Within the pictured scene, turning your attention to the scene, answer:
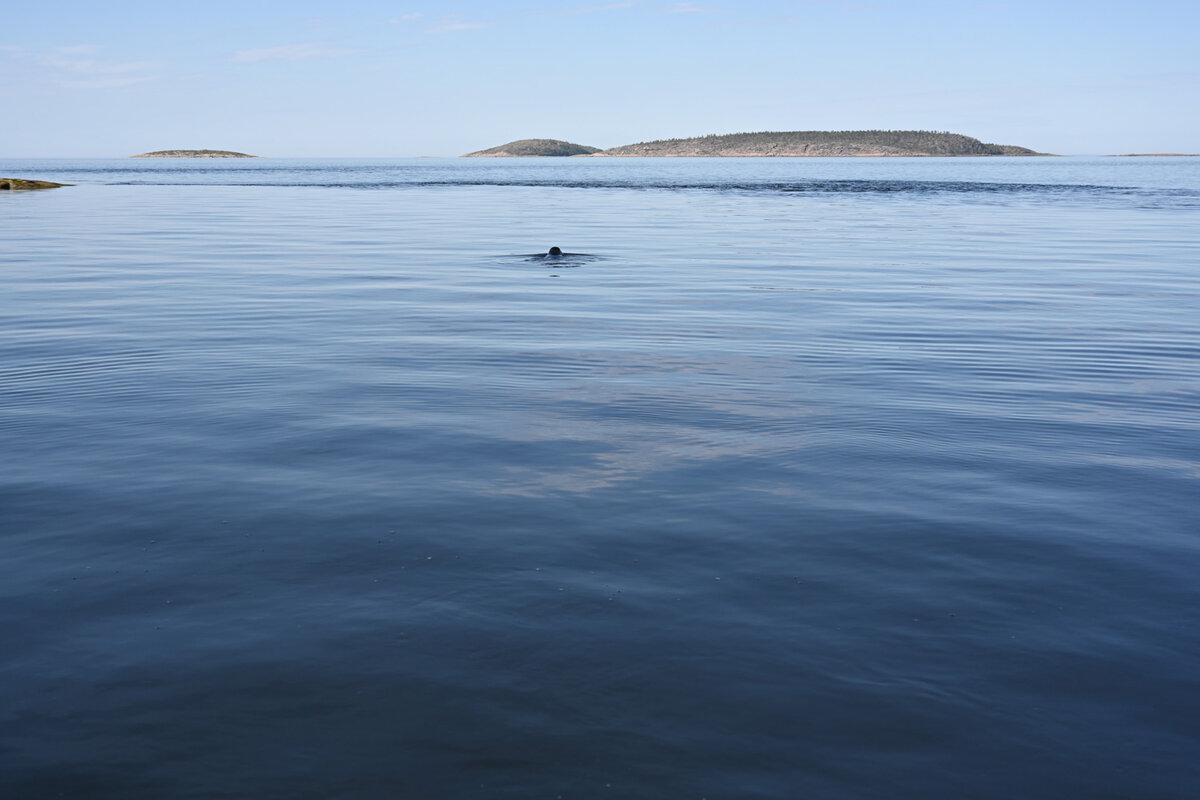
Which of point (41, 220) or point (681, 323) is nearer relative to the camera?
point (681, 323)

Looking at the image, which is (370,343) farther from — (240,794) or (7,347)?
(240,794)

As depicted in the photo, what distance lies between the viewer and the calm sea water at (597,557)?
188 inches

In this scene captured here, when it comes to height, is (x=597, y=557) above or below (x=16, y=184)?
below

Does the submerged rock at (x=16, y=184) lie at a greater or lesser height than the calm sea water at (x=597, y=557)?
greater

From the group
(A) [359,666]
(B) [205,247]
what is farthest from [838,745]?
(B) [205,247]

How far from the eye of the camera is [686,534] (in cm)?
747

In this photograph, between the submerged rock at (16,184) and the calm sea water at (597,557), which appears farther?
the submerged rock at (16,184)

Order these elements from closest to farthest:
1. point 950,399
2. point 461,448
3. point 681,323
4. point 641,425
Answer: point 461,448, point 641,425, point 950,399, point 681,323

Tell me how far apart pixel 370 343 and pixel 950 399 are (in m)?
8.40

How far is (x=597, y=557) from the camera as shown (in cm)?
702

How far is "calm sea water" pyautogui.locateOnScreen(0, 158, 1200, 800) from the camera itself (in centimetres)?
479

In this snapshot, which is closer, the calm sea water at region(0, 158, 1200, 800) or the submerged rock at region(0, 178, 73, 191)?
the calm sea water at region(0, 158, 1200, 800)

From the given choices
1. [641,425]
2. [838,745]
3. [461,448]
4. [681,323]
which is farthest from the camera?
[681,323]

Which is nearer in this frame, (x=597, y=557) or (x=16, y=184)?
(x=597, y=557)
